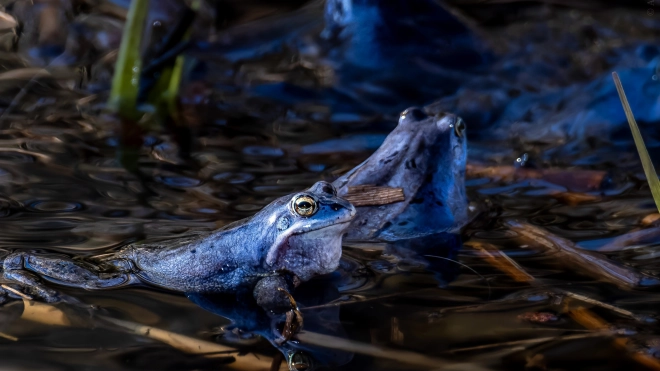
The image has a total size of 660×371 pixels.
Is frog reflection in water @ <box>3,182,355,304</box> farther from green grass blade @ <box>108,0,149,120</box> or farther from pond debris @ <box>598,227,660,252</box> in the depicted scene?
green grass blade @ <box>108,0,149,120</box>

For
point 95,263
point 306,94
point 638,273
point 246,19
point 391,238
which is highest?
point 246,19

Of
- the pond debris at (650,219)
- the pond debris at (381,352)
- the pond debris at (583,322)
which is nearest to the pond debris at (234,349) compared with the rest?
the pond debris at (381,352)

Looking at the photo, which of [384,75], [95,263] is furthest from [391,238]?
[384,75]

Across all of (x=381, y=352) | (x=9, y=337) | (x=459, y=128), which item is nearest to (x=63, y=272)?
(x=9, y=337)

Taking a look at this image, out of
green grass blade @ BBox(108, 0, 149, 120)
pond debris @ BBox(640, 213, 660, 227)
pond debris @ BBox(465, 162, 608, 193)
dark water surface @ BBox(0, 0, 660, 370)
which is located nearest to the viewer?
dark water surface @ BBox(0, 0, 660, 370)

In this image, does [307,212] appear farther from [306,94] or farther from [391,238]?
[306,94]

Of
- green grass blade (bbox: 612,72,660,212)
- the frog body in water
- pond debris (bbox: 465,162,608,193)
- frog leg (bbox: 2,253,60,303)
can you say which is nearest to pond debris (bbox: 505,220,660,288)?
the frog body in water

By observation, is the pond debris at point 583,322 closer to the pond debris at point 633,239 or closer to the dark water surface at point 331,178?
the dark water surface at point 331,178
